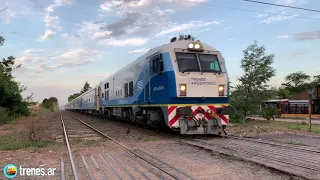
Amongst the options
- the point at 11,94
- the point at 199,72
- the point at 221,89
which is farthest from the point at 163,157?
the point at 11,94

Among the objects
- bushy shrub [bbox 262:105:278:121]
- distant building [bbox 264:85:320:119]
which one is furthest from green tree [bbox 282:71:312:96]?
bushy shrub [bbox 262:105:278:121]

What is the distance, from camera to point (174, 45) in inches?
440

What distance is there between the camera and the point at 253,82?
2359 cm

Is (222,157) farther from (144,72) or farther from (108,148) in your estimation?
(144,72)

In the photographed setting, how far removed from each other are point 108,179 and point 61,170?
1.40 m

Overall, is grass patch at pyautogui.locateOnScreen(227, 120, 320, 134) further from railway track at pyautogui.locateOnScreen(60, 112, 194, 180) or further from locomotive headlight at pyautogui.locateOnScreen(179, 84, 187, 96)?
railway track at pyautogui.locateOnScreen(60, 112, 194, 180)

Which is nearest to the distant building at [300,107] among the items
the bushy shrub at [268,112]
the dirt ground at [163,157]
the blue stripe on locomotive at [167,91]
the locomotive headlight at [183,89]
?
the bushy shrub at [268,112]

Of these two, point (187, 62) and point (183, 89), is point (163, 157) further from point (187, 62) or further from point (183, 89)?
point (187, 62)

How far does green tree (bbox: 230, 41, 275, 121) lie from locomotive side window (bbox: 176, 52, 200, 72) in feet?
40.1

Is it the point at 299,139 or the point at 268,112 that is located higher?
the point at 268,112

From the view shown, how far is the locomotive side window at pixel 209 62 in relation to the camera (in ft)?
36.9

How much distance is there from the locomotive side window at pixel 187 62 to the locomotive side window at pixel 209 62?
26cm

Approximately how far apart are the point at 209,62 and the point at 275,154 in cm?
483

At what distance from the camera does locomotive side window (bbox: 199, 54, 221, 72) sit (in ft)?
36.9
